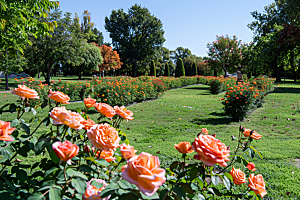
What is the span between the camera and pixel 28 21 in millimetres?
4707

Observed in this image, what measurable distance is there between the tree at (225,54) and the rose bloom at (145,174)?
86.0 ft

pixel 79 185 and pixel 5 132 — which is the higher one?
pixel 5 132

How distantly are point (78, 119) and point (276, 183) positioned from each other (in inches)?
123

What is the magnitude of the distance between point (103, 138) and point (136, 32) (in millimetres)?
40409

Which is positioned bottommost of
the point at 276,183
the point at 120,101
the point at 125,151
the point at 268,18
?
the point at 276,183

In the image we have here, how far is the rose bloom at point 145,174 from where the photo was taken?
2.15 ft

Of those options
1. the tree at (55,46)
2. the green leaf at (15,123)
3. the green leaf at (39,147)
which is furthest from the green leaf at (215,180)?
the tree at (55,46)

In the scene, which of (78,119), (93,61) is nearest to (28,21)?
(78,119)

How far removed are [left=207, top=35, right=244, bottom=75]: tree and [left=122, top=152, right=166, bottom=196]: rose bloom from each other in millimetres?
26202

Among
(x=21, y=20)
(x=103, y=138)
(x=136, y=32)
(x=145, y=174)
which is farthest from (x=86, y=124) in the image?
(x=136, y=32)

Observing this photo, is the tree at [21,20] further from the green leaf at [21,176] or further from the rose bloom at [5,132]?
the green leaf at [21,176]

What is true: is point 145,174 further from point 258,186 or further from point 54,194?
point 258,186

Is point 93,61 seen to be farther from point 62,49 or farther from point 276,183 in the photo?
point 276,183

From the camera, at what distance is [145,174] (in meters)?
0.66
